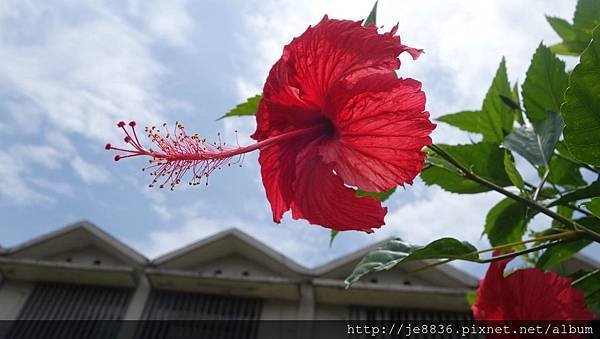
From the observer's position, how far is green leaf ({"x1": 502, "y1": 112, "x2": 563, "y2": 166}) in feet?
2.41

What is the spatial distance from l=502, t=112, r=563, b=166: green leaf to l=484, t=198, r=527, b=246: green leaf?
156 millimetres

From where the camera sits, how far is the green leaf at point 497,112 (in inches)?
37.3

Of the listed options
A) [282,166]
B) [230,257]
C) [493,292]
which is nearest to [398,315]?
[230,257]

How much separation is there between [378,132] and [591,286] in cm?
48

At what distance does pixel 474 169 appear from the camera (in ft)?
2.82

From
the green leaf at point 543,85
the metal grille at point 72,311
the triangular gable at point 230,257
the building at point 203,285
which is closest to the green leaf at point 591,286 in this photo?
the green leaf at point 543,85

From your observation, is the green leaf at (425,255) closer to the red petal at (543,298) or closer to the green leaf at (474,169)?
the red petal at (543,298)

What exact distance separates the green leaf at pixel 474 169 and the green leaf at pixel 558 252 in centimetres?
14

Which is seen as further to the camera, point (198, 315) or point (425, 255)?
point (198, 315)

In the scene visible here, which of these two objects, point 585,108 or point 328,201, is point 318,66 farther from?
point 585,108

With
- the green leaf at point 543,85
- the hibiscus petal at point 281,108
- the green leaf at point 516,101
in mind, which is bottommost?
the hibiscus petal at point 281,108

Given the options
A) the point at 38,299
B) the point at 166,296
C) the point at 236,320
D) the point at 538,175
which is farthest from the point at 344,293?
the point at 538,175

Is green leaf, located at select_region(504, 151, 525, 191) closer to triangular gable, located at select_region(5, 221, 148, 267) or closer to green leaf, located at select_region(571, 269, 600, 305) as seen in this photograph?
green leaf, located at select_region(571, 269, 600, 305)

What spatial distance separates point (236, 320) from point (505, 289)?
446cm
